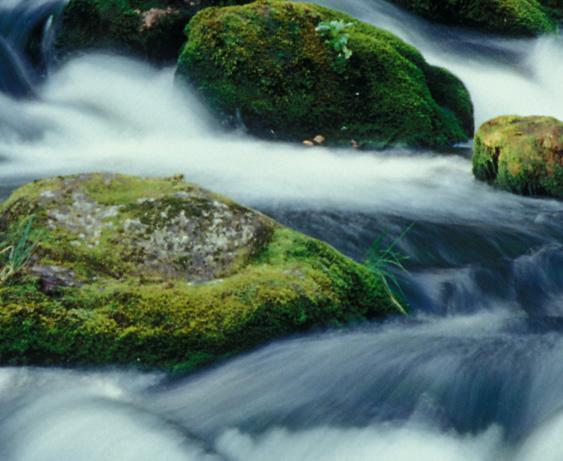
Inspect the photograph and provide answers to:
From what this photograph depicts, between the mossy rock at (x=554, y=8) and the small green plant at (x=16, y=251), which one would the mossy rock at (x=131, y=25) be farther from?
the mossy rock at (x=554, y=8)

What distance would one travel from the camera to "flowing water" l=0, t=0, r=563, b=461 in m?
2.99

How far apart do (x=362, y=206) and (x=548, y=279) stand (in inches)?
69.8

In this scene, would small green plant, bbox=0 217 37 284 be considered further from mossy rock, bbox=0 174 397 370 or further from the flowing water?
the flowing water

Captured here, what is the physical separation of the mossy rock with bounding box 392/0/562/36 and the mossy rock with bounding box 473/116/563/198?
5.90 meters

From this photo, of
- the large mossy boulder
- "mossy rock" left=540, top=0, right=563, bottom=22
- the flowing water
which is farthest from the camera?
"mossy rock" left=540, top=0, right=563, bottom=22

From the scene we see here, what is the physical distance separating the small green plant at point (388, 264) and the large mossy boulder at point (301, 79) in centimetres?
271

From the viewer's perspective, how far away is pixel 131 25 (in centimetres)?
970

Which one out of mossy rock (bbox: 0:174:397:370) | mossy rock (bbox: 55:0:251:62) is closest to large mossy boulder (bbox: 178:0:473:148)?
mossy rock (bbox: 55:0:251:62)

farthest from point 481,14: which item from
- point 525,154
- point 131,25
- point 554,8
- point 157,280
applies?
point 157,280

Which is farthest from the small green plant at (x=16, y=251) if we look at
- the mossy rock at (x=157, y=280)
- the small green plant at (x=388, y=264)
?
the small green plant at (x=388, y=264)

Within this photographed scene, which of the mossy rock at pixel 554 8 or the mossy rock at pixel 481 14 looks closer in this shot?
the mossy rock at pixel 481 14

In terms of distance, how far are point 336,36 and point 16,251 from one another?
564 cm

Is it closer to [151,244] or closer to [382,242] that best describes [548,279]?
[382,242]

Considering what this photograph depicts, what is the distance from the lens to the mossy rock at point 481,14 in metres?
12.3
